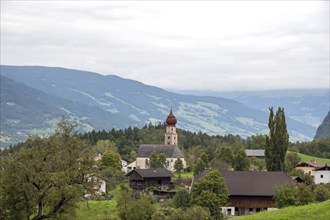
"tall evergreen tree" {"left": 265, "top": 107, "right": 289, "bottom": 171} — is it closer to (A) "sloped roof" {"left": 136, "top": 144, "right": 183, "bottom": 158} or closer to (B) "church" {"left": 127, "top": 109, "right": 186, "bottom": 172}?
(B) "church" {"left": 127, "top": 109, "right": 186, "bottom": 172}

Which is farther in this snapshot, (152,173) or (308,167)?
(308,167)

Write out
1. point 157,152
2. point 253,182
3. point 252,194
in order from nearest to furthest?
point 252,194 < point 253,182 < point 157,152

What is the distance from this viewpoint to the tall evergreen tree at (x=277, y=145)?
336 feet

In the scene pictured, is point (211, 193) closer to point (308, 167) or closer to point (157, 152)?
point (308, 167)

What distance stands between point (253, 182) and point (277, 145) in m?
13.4

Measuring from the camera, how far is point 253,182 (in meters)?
91.2

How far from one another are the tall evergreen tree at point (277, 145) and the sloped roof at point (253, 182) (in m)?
9.93

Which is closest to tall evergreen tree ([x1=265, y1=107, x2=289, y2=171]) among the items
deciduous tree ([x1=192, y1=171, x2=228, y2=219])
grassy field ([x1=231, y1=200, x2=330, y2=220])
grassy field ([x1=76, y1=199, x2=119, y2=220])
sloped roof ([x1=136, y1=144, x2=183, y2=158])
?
grassy field ([x1=76, y1=199, x2=119, y2=220])

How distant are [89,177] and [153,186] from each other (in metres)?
53.7

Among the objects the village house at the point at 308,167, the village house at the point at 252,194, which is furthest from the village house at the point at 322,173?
the village house at the point at 252,194

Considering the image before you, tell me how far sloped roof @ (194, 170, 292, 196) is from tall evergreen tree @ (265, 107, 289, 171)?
993 centimetres

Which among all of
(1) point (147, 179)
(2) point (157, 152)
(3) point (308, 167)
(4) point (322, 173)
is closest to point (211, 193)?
(1) point (147, 179)

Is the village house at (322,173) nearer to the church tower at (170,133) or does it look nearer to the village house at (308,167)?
the village house at (308,167)

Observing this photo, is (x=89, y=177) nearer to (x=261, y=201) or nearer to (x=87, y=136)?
(x=261, y=201)
